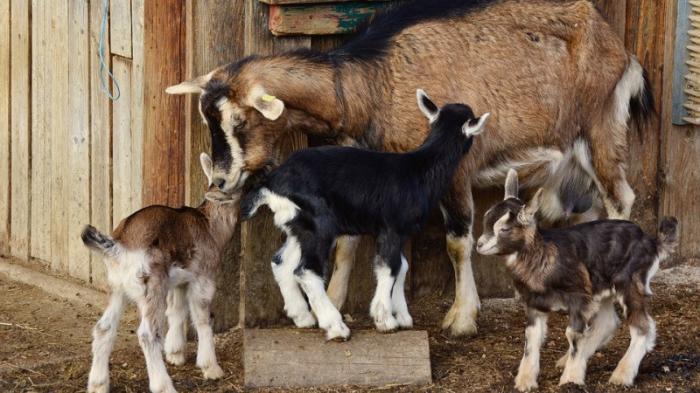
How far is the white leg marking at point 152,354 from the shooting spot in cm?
671

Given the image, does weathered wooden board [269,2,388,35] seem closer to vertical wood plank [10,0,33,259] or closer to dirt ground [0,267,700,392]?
dirt ground [0,267,700,392]

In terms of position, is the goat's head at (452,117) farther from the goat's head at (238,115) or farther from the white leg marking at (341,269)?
the white leg marking at (341,269)

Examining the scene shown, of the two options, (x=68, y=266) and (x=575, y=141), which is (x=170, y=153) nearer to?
(x=68, y=266)

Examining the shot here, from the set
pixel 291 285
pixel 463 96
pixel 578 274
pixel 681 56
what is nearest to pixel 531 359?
pixel 578 274

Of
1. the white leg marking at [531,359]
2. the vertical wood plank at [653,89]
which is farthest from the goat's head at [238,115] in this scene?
the vertical wood plank at [653,89]

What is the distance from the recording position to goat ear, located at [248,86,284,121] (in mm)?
7160

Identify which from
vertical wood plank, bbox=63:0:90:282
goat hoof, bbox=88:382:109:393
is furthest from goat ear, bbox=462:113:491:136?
vertical wood plank, bbox=63:0:90:282

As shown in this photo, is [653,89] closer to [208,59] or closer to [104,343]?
[208,59]

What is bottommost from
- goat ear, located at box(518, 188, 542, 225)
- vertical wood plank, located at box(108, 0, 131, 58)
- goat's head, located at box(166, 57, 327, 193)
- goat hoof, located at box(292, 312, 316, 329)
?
goat hoof, located at box(292, 312, 316, 329)

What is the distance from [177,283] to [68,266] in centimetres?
227

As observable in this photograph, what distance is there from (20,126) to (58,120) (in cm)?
51

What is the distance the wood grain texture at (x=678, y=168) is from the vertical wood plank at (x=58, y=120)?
12.8ft

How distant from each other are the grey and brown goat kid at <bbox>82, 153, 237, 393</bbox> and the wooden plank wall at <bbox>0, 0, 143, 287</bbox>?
1087 mm

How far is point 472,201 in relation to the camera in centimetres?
806
